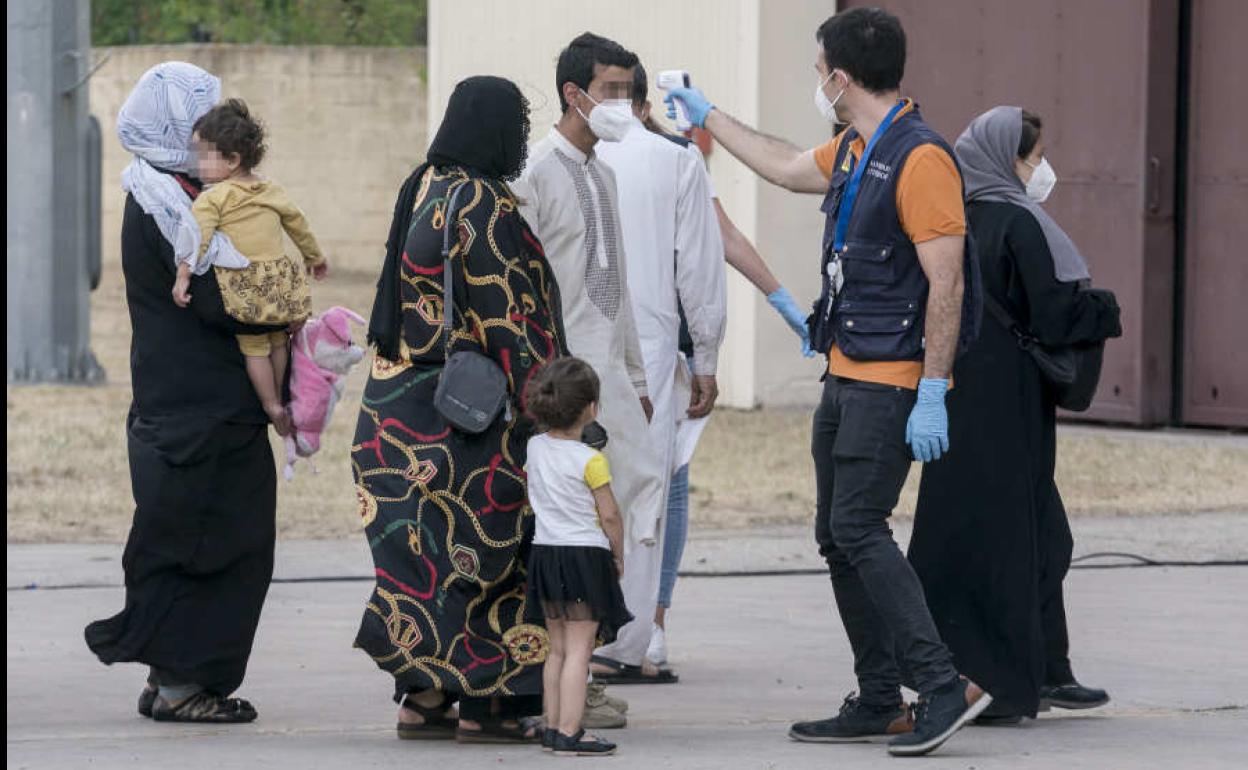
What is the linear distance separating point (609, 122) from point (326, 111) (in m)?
24.1

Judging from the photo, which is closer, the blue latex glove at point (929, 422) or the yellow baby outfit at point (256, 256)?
the blue latex glove at point (929, 422)

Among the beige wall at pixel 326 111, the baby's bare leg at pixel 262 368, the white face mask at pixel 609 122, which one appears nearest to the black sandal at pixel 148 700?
the baby's bare leg at pixel 262 368

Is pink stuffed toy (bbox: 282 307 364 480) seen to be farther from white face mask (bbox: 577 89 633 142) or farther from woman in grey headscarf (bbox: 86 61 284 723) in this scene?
white face mask (bbox: 577 89 633 142)

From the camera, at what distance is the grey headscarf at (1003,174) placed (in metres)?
7.10

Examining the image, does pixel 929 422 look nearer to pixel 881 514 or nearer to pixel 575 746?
pixel 881 514

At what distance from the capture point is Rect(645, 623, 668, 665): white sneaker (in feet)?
26.2

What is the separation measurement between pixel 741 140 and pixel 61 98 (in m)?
13.3

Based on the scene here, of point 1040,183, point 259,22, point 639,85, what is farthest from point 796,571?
point 259,22

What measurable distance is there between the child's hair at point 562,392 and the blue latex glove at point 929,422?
814 mm

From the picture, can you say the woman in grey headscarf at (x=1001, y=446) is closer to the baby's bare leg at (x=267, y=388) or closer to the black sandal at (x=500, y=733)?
the black sandal at (x=500, y=733)

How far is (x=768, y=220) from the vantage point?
694 inches

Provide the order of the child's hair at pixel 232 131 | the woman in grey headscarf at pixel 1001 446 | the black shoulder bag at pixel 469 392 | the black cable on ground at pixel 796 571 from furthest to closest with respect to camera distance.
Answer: the black cable on ground at pixel 796 571, the child's hair at pixel 232 131, the woman in grey headscarf at pixel 1001 446, the black shoulder bag at pixel 469 392

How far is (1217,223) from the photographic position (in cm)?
1609

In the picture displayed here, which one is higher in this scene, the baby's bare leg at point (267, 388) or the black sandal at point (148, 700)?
the baby's bare leg at point (267, 388)
